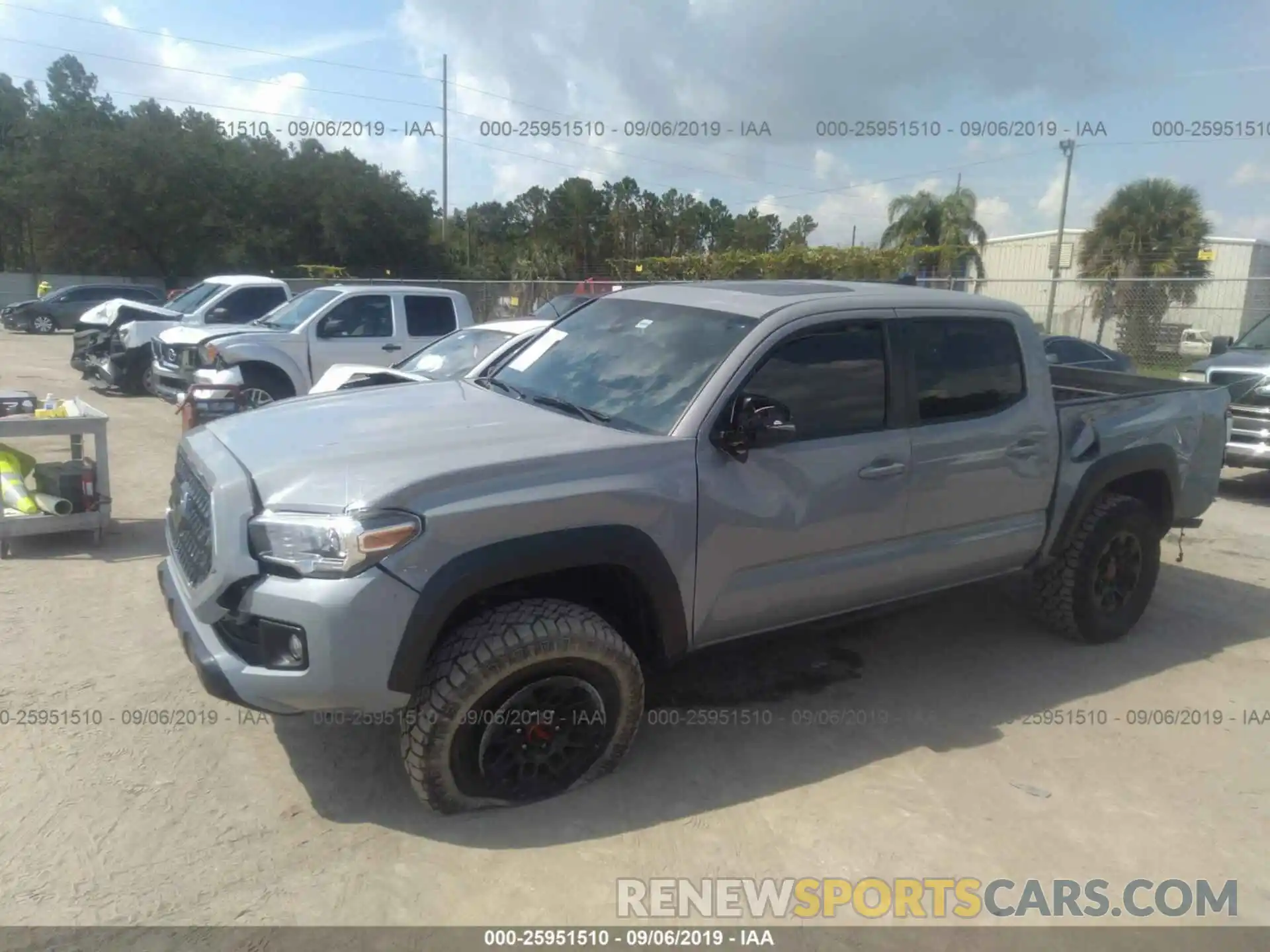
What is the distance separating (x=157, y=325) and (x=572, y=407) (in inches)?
498

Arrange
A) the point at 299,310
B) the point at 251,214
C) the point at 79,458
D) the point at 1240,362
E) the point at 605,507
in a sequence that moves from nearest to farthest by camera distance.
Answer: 1. the point at 605,507
2. the point at 79,458
3. the point at 1240,362
4. the point at 299,310
5. the point at 251,214

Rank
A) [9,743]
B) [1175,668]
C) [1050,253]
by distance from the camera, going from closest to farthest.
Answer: [9,743] → [1175,668] → [1050,253]

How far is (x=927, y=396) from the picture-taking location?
439 cm

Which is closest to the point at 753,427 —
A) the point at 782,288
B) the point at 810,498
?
the point at 810,498

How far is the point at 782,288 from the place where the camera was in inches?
183

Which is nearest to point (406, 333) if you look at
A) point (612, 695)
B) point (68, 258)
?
point (612, 695)

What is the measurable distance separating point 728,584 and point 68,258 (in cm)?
4569

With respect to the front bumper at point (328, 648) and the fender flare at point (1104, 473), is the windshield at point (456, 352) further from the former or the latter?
the front bumper at point (328, 648)

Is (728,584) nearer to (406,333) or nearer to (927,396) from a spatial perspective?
(927,396)

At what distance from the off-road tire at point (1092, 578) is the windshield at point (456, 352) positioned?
4927 mm

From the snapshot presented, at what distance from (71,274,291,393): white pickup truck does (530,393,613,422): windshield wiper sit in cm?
1065

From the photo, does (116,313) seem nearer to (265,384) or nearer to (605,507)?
(265,384)

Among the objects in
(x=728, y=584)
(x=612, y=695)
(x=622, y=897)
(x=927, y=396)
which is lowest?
(x=622, y=897)

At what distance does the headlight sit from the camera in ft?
9.94
